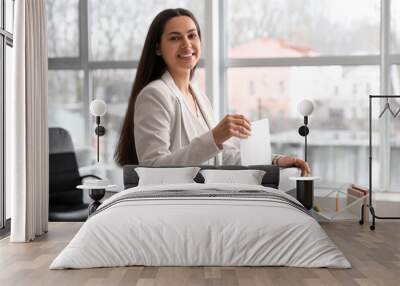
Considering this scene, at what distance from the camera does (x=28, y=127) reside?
17.7 feet

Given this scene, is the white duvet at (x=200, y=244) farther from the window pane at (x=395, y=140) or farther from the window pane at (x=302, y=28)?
the window pane at (x=302, y=28)

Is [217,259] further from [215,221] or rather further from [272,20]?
[272,20]

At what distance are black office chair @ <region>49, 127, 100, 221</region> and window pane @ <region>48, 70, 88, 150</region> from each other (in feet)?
2.20

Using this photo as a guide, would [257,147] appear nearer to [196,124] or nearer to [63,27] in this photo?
[196,124]

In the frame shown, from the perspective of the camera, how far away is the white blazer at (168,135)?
5.75m

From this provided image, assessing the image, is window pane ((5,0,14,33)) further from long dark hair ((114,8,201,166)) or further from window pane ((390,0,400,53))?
window pane ((390,0,400,53))

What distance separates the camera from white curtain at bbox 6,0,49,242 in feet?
17.5

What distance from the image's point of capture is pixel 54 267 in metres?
4.06

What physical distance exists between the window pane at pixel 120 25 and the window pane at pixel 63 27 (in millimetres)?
195

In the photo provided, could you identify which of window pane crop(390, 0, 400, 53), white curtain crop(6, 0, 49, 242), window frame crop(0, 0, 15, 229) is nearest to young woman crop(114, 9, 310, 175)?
white curtain crop(6, 0, 49, 242)

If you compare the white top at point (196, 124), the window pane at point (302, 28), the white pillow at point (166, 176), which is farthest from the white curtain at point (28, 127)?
the window pane at point (302, 28)

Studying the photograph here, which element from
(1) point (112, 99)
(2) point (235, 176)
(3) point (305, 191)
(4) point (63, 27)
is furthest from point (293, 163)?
(4) point (63, 27)

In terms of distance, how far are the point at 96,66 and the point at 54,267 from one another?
3.75m

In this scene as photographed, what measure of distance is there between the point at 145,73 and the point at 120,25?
4.55 feet
